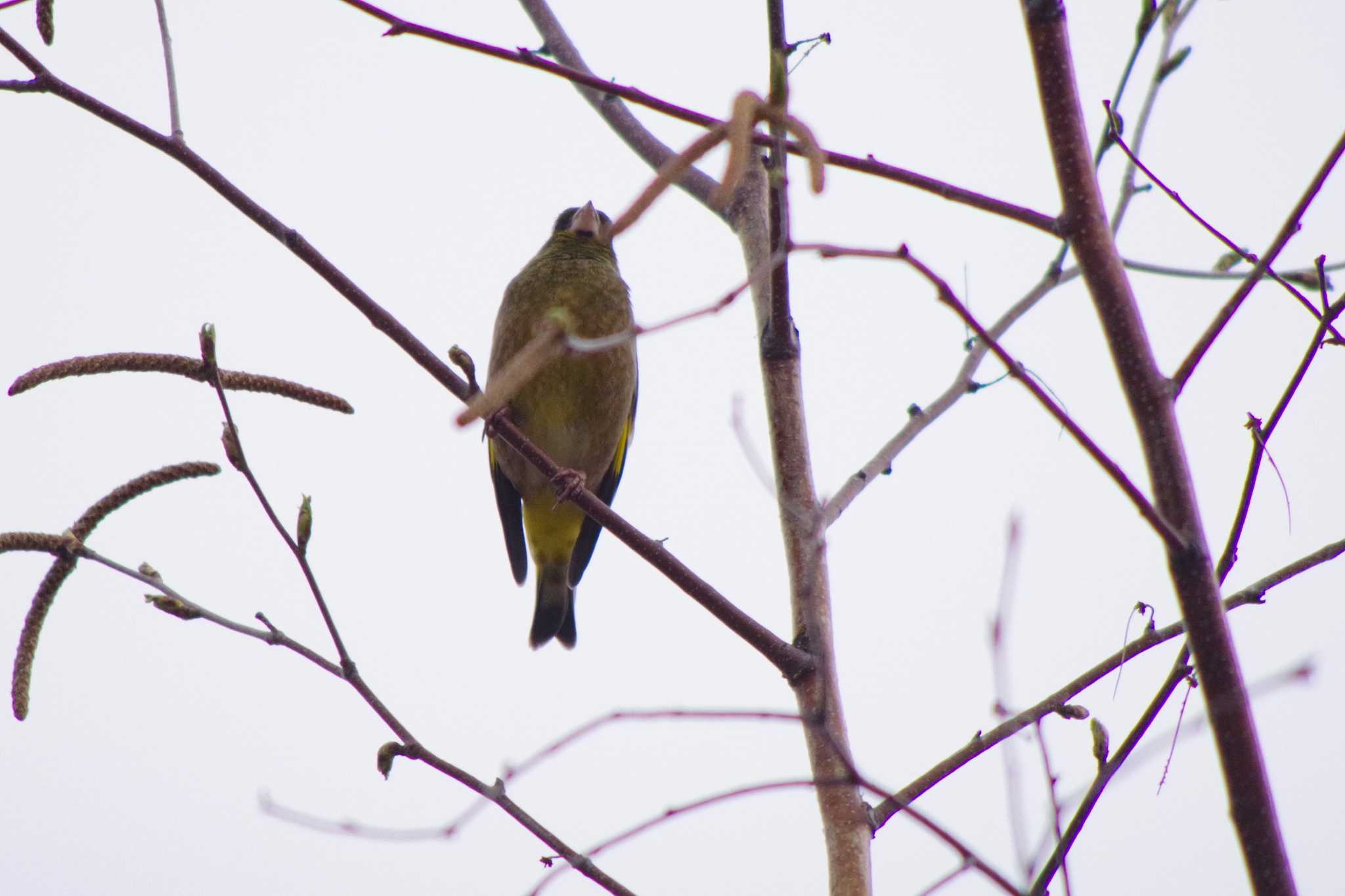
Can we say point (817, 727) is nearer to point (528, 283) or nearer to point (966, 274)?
point (966, 274)

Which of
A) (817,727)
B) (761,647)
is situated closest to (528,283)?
(761,647)

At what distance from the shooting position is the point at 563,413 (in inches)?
221

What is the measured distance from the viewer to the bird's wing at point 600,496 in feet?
20.4

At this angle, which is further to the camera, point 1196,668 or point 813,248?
point 1196,668

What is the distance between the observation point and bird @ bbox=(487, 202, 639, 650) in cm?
554

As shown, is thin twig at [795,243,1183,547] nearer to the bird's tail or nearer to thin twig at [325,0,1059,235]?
thin twig at [325,0,1059,235]

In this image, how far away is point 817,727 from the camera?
144 cm

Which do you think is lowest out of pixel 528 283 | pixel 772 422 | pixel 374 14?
pixel 374 14

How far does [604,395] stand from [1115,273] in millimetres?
4351


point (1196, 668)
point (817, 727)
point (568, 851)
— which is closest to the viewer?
point (1196, 668)

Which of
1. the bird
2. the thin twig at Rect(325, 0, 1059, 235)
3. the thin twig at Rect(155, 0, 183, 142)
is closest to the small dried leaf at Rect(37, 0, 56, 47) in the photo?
the thin twig at Rect(155, 0, 183, 142)

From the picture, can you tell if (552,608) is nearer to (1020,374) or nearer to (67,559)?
(67,559)

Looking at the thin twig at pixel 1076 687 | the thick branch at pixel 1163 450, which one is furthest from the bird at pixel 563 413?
the thick branch at pixel 1163 450

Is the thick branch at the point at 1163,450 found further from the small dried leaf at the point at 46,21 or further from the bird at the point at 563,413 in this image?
the bird at the point at 563,413
